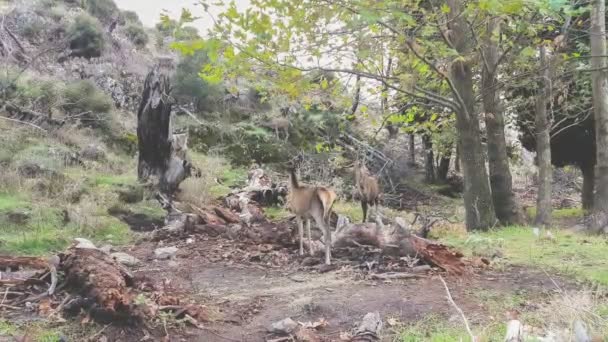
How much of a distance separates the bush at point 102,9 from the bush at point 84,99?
10.8m

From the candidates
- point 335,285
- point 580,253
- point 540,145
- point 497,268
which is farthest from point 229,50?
point 540,145

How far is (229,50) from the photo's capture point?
6836 millimetres

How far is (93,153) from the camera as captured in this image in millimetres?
14836

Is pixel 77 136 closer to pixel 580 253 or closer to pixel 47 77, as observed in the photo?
pixel 47 77

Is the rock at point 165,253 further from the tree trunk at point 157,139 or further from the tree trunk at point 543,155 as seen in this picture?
the tree trunk at point 543,155

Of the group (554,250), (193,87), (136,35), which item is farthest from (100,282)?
(136,35)

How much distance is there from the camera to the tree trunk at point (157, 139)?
12438mm

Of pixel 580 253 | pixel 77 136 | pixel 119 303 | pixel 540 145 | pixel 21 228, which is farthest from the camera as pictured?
pixel 77 136

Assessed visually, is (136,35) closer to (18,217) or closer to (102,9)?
(102,9)

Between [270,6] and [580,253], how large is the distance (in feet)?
17.2

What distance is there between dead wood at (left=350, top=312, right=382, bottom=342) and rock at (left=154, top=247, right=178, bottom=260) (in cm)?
403

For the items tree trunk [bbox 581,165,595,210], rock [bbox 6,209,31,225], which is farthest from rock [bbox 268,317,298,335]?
tree trunk [bbox 581,165,595,210]

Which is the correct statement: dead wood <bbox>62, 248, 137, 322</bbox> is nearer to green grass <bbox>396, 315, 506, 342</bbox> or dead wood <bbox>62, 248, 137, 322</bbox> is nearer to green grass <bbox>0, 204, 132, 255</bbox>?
green grass <bbox>396, 315, 506, 342</bbox>

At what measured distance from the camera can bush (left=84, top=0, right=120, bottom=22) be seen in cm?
2789
